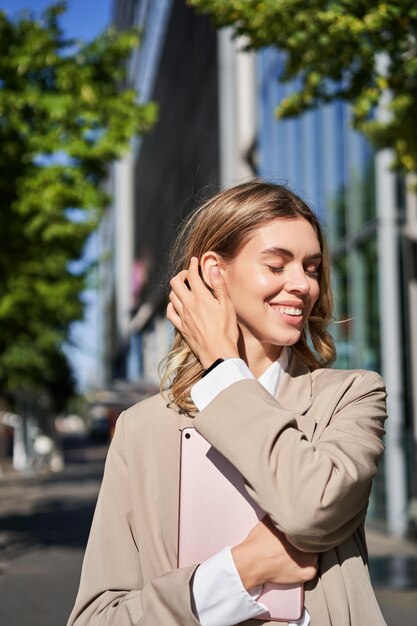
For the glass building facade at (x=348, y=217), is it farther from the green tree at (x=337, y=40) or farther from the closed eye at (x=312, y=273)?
the closed eye at (x=312, y=273)

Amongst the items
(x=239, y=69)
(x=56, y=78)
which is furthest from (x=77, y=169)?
(x=239, y=69)

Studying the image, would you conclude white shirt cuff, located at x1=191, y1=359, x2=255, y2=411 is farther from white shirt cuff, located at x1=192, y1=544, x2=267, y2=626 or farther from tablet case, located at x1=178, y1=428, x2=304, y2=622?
white shirt cuff, located at x1=192, y1=544, x2=267, y2=626

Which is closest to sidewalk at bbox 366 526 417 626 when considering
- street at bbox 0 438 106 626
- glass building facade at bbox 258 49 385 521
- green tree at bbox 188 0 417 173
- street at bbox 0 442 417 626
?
street at bbox 0 442 417 626

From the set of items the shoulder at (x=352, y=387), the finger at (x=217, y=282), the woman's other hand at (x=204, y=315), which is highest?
the finger at (x=217, y=282)

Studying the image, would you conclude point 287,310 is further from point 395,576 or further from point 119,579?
point 395,576

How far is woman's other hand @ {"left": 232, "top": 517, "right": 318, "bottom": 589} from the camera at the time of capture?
1.86 metres

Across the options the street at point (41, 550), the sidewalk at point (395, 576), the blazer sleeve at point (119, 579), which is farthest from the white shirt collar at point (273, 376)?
the street at point (41, 550)

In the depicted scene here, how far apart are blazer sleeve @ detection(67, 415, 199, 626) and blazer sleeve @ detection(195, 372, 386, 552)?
22cm

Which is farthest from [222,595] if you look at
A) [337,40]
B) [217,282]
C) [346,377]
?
[337,40]

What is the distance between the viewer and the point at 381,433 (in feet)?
6.51

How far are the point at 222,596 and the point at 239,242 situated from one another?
64 cm

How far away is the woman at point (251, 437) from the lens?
1831mm

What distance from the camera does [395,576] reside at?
10.1 m

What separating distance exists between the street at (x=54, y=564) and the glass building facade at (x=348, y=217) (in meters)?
2.97
